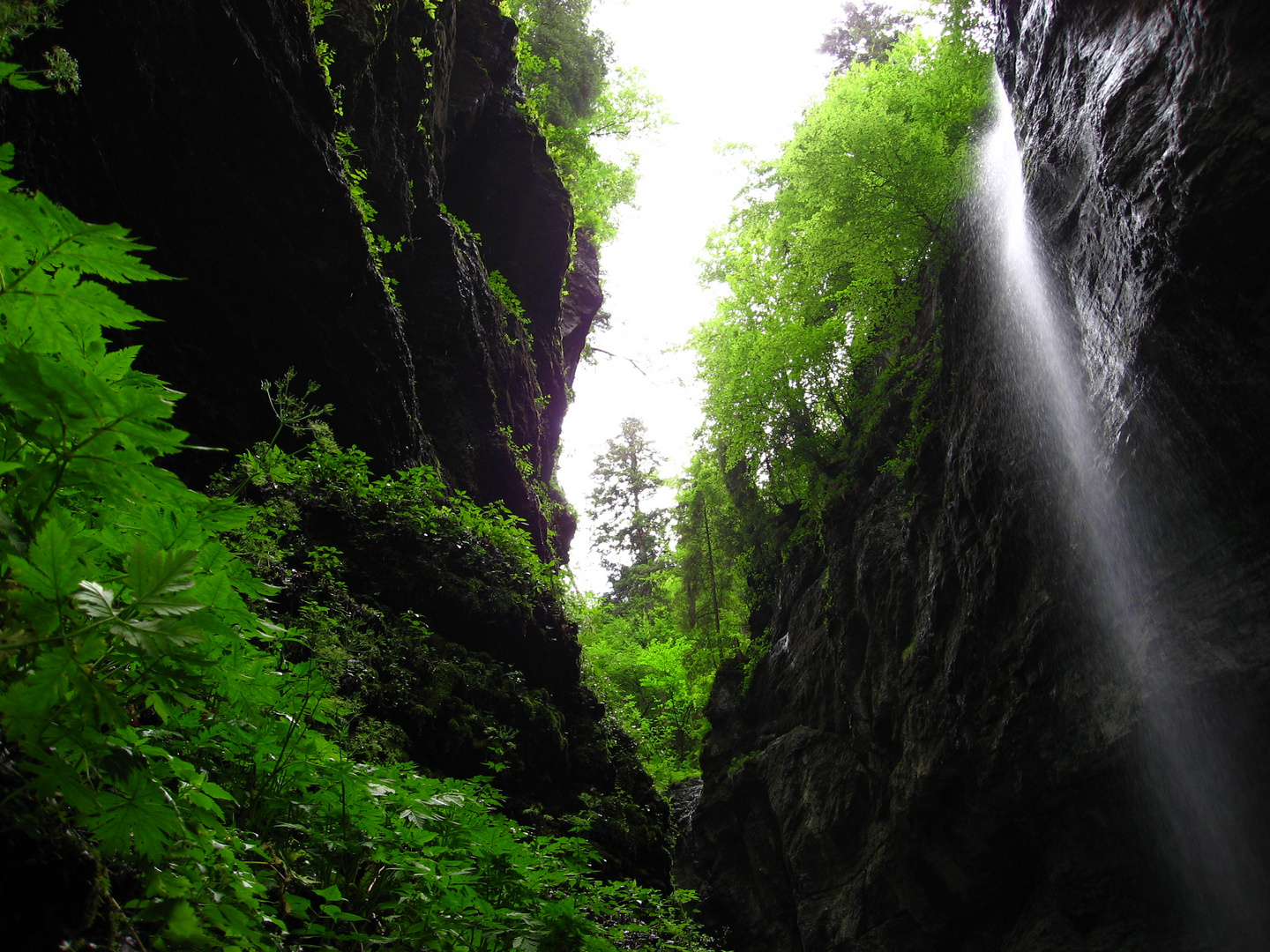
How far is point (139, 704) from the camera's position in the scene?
1631mm

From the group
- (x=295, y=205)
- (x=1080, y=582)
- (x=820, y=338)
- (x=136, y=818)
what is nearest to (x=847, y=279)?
(x=820, y=338)

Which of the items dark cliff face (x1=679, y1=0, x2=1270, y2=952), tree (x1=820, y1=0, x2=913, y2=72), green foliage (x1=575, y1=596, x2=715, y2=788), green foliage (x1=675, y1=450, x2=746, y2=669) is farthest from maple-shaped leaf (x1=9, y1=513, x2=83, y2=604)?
tree (x1=820, y1=0, x2=913, y2=72)

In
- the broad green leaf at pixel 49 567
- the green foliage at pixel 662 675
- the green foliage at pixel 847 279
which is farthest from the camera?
the green foliage at pixel 662 675

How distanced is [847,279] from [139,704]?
13711 mm

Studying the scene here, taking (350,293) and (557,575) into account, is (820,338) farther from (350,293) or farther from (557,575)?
(350,293)

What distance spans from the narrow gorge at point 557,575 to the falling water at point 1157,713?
3 cm

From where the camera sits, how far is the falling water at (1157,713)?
504 centimetres

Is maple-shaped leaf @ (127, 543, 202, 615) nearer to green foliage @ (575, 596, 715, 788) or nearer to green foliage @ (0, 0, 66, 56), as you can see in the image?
green foliage @ (0, 0, 66, 56)

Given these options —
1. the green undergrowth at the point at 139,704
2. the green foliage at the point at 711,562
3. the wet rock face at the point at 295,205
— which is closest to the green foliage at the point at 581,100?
the wet rock face at the point at 295,205

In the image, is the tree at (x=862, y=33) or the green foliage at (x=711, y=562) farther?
the tree at (x=862, y=33)

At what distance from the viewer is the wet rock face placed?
17.7ft

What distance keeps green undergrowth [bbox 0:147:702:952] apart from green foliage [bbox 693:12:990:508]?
8925 millimetres

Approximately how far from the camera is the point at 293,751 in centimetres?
196

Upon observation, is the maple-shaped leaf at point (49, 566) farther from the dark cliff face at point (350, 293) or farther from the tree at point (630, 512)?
the tree at point (630, 512)
